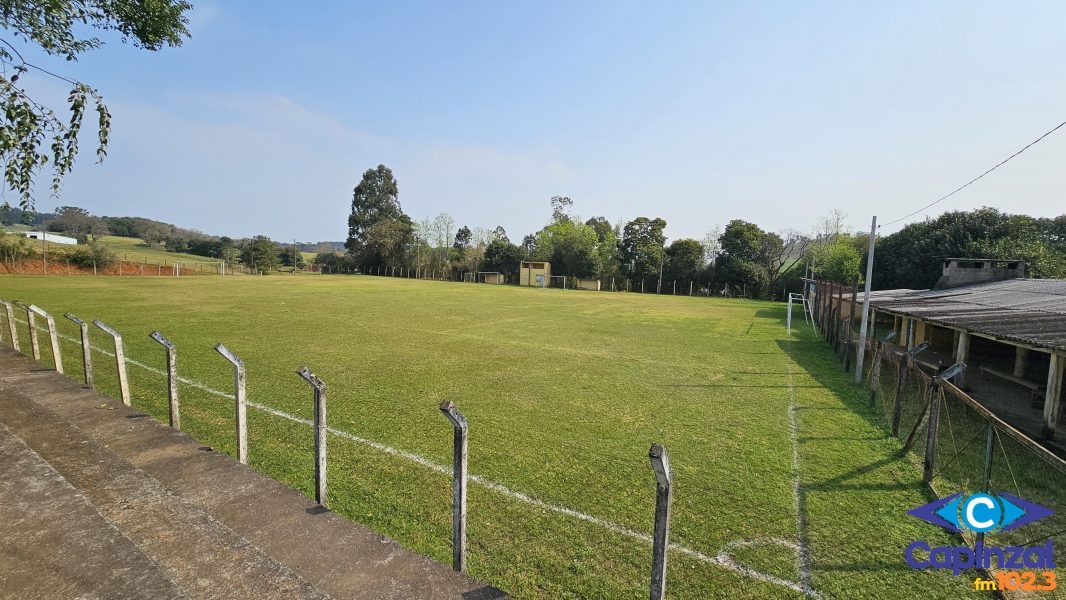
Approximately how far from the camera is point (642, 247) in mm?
53406

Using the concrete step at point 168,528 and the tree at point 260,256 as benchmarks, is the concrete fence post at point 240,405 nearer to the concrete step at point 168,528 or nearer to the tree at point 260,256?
the concrete step at point 168,528

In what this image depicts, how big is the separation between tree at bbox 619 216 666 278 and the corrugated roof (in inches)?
1462

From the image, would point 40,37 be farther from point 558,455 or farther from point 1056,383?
point 1056,383

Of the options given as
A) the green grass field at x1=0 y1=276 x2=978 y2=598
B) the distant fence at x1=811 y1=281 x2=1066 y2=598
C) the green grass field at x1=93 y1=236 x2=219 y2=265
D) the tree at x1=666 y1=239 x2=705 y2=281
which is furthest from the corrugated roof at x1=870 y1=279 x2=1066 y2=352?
the green grass field at x1=93 y1=236 x2=219 y2=265

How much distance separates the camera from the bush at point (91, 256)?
4150 cm

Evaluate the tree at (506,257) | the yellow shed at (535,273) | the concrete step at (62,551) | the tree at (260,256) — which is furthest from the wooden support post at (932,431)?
the tree at (260,256)

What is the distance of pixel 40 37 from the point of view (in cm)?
443

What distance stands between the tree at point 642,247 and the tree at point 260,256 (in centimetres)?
4617

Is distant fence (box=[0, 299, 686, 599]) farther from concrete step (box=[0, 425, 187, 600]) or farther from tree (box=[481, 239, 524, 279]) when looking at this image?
tree (box=[481, 239, 524, 279])

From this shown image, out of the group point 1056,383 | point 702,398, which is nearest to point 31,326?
point 702,398

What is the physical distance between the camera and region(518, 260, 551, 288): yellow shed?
57281 millimetres

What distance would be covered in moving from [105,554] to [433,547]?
77.3 inches

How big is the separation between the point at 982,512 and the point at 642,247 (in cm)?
5071

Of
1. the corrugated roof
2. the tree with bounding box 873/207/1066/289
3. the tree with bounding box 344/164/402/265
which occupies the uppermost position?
the tree with bounding box 344/164/402/265
